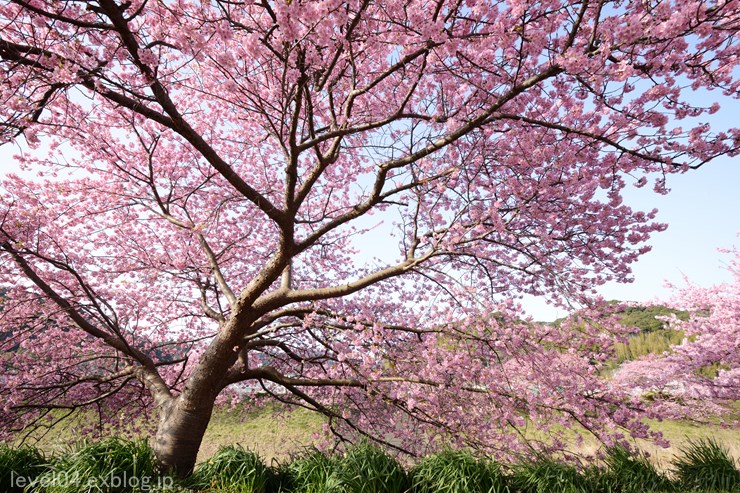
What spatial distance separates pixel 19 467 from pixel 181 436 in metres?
1.87

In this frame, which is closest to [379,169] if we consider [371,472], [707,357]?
[371,472]

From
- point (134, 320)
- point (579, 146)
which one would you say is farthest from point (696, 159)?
point (134, 320)

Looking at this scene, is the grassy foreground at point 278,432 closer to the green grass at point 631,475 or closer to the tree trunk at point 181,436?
the tree trunk at point 181,436

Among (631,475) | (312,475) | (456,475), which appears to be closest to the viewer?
(456,475)

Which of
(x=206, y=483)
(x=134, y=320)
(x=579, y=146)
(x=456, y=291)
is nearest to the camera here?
(x=206, y=483)

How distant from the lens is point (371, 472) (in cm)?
464

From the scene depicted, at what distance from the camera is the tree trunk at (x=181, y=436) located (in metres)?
5.57

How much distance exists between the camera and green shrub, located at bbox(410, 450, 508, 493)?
453 cm

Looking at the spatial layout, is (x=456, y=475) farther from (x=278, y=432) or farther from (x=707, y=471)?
(x=278, y=432)

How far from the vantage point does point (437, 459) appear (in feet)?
16.3

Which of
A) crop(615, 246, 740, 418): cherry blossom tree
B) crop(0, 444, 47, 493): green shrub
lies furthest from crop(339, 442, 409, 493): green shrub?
crop(615, 246, 740, 418): cherry blossom tree

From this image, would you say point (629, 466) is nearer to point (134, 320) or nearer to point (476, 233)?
point (476, 233)

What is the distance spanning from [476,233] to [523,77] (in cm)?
225

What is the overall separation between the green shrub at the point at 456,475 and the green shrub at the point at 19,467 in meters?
4.63
